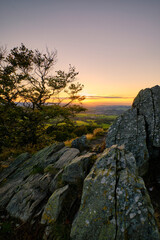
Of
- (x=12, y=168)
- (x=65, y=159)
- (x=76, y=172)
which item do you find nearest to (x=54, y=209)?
(x=76, y=172)

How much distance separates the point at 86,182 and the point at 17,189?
6.36m

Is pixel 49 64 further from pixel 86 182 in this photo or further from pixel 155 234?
pixel 155 234

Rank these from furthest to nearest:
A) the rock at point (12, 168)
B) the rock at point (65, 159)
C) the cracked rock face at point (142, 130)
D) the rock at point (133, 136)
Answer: the rock at point (12, 168) < the rock at point (65, 159) < the cracked rock face at point (142, 130) < the rock at point (133, 136)

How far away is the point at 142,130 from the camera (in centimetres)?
749

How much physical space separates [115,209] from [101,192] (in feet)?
2.28

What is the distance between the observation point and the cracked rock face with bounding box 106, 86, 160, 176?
22.3 ft

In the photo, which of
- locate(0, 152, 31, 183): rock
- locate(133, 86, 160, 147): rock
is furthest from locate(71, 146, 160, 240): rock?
locate(0, 152, 31, 183): rock

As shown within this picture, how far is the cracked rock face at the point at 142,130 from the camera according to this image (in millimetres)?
6809

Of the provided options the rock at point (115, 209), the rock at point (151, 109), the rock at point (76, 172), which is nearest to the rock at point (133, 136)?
the rock at point (151, 109)

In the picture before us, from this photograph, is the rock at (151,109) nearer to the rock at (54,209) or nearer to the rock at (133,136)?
the rock at (133,136)

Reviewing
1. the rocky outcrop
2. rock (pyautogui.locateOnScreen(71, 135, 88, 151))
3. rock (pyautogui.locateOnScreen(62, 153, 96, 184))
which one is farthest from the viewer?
rock (pyautogui.locateOnScreen(71, 135, 88, 151))

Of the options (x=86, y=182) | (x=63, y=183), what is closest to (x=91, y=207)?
(x=86, y=182)

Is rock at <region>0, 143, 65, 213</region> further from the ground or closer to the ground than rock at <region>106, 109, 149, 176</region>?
closer to the ground

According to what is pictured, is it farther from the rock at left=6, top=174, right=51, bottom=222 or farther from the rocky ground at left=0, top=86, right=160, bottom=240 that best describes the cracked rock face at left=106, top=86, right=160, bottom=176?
the rock at left=6, top=174, right=51, bottom=222
